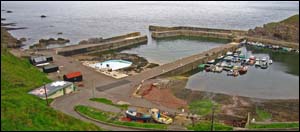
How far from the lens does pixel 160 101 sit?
936 inches

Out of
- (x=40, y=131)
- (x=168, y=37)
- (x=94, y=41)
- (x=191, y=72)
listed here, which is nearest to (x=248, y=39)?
(x=168, y=37)

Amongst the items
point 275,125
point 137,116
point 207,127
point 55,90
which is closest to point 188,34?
point 55,90

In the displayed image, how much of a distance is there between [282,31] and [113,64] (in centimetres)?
2794

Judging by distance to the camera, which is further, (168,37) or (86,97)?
(168,37)

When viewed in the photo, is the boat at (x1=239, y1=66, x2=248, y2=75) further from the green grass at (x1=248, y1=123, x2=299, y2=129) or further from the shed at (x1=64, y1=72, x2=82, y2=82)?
the shed at (x1=64, y1=72, x2=82, y2=82)

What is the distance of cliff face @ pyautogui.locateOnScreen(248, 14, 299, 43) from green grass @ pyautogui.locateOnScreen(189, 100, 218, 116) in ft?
97.9

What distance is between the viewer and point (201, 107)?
75.6 ft

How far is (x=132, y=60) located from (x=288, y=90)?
1839cm

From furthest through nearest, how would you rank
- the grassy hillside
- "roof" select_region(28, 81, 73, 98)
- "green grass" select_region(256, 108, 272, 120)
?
"roof" select_region(28, 81, 73, 98) < "green grass" select_region(256, 108, 272, 120) < the grassy hillside

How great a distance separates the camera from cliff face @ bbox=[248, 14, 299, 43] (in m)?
49.2

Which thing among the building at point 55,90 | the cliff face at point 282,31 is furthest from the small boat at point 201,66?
the cliff face at point 282,31

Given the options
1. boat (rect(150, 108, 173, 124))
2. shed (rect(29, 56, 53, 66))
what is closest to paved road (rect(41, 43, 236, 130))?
shed (rect(29, 56, 53, 66))

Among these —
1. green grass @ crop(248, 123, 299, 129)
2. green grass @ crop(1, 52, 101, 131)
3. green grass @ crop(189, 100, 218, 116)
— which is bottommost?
green grass @ crop(189, 100, 218, 116)

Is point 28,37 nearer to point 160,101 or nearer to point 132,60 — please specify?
point 132,60
